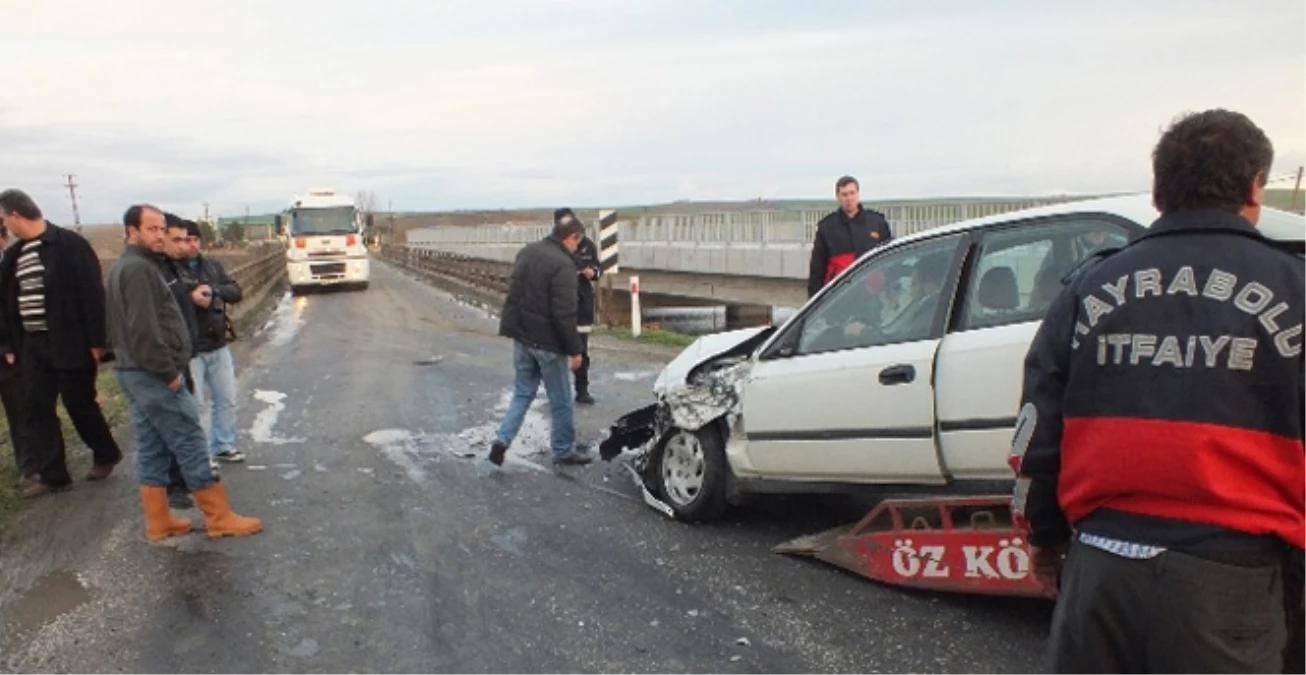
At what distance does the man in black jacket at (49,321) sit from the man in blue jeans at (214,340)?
577 mm

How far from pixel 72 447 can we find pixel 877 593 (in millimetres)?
6373

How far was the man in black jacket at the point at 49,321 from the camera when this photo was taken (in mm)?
5918

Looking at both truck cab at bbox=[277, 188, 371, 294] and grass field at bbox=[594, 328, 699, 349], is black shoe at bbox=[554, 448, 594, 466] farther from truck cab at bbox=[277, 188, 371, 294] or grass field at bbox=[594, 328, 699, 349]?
truck cab at bbox=[277, 188, 371, 294]

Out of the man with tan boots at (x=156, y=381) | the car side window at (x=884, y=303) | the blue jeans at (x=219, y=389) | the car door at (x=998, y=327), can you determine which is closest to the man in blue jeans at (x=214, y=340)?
the blue jeans at (x=219, y=389)

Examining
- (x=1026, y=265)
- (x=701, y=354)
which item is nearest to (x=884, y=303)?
(x=1026, y=265)

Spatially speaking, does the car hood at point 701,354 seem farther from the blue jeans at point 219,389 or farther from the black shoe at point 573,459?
the blue jeans at point 219,389

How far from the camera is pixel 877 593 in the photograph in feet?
13.8

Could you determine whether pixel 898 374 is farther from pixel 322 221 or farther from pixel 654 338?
pixel 322 221

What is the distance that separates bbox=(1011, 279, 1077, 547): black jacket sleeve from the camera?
204cm

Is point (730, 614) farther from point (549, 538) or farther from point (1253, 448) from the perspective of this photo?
point (1253, 448)

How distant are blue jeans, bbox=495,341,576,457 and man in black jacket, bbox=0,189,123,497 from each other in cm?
263

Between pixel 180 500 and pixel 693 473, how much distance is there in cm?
315

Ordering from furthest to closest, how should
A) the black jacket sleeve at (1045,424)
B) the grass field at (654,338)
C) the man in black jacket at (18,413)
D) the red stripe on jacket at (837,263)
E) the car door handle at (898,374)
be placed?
the grass field at (654,338), the red stripe on jacket at (837,263), the man in black jacket at (18,413), the car door handle at (898,374), the black jacket sleeve at (1045,424)

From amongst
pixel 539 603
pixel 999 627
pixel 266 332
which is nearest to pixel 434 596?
pixel 539 603
